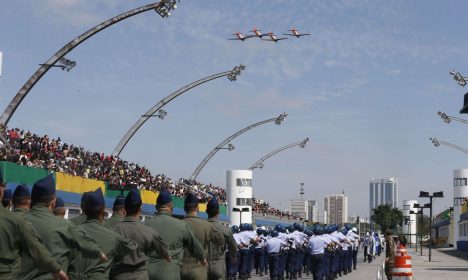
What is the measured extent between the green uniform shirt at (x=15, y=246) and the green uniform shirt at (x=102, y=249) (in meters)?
1.19

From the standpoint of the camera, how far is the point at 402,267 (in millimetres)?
18766

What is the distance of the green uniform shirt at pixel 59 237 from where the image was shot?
23.1ft

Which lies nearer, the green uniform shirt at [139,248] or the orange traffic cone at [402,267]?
the green uniform shirt at [139,248]

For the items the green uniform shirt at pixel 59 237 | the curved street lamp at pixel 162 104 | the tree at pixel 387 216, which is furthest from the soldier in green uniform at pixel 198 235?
the tree at pixel 387 216

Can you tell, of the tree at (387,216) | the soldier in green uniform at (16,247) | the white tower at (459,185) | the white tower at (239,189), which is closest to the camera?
the soldier in green uniform at (16,247)

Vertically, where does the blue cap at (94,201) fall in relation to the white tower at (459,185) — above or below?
below

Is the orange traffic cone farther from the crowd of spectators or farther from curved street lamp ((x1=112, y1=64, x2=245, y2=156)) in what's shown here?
curved street lamp ((x1=112, y1=64, x2=245, y2=156))

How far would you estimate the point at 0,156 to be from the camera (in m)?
27.2

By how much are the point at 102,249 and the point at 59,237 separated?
800 mm

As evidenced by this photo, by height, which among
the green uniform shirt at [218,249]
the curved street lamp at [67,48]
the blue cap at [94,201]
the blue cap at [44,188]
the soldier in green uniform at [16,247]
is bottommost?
the green uniform shirt at [218,249]

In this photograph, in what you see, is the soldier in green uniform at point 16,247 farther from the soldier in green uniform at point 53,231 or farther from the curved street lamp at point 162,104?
the curved street lamp at point 162,104

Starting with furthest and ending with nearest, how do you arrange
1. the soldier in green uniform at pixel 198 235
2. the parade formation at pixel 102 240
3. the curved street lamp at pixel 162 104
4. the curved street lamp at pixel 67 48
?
1. the curved street lamp at pixel 162 104
2. the curved street lamp at pixel 67 48
3. the soldier in green uniform at pixel 198 235
4. the parade formation at pixel 102 240

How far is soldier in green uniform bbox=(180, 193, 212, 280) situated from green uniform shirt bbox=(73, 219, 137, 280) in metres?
2.03

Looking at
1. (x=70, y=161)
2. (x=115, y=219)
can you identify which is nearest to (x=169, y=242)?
(x=115, y=219)
